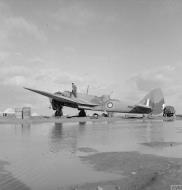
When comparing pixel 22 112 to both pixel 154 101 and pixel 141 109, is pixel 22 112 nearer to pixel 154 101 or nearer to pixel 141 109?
pixel 141 109

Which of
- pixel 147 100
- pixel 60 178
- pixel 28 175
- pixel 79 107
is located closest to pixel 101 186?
pixel 60 178

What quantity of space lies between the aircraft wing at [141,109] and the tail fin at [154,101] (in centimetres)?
287

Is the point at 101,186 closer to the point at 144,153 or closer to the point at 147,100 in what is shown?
the point at 144,153

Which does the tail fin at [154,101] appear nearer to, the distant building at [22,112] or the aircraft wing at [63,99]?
the aircraft wing at [63,99]

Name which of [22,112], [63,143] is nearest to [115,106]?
[22,112]

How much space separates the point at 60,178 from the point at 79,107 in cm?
5952

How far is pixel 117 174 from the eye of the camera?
9.26m

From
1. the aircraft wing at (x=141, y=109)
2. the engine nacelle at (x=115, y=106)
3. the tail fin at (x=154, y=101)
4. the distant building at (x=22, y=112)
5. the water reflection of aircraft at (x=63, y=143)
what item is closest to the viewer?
the water reflection of aircraft at (x=63, y=143)

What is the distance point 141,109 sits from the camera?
74500 mm

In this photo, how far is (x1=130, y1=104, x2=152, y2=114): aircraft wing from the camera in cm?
7285

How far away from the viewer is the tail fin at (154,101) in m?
80.0

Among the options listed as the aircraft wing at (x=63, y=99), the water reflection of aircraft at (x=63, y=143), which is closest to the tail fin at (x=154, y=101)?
the aircraft wing at (x=63, y=99)

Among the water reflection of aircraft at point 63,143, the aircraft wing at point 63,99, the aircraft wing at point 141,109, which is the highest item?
the aircraft wing at point 63,99

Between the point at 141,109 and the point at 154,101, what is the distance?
7.33 metres
